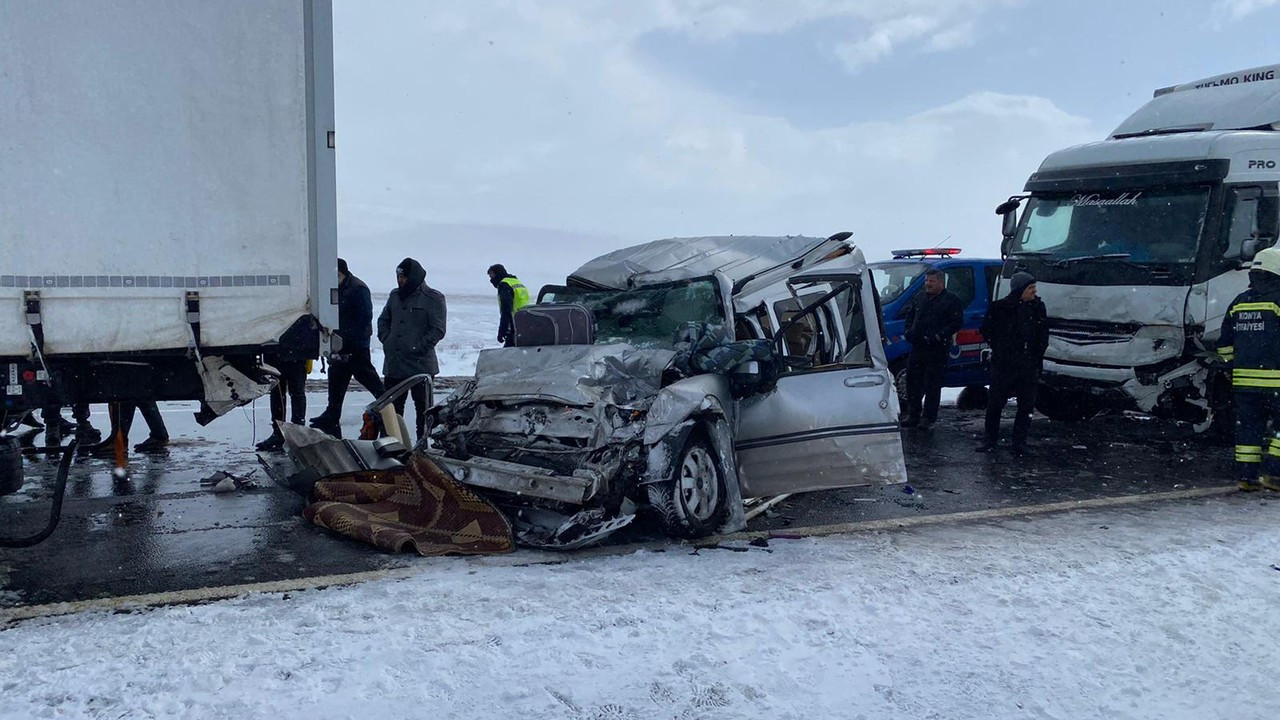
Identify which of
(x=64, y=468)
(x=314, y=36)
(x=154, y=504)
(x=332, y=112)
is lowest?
(x=154, y=504)

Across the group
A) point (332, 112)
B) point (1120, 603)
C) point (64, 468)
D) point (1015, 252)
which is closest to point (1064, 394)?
point (1015, 252)

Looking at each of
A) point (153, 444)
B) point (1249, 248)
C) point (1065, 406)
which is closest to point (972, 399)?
point (1065, 406)

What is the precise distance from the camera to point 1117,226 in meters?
10.2

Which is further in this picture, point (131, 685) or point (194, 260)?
point (194, 260)

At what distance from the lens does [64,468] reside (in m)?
5.08

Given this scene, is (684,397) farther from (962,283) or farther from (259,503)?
(962,283)

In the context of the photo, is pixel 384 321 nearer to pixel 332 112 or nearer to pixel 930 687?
pixel 332 112

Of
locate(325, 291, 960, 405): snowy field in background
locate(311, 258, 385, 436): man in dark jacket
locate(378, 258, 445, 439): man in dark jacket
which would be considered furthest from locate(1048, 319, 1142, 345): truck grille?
locate(311, 258, 385, 436): man in dark jacket

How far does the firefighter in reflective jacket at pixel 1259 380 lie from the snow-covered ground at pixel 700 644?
2697 mm

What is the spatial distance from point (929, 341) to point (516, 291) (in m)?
5.02

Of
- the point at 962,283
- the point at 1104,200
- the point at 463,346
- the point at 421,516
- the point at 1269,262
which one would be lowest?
the point at 463,346

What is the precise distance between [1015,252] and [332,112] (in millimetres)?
8040

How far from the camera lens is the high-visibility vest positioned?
12.4 m

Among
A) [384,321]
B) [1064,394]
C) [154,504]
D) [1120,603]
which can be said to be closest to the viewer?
[1120,603]
